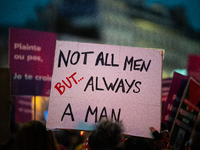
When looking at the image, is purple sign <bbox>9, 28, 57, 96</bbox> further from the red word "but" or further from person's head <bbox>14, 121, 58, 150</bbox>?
person's head <bbox>14, 121, 58, 150</bbox>

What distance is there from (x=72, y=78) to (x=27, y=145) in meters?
0.53

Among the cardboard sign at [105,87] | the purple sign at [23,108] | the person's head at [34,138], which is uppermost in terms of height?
the cardboard sign at [105,87]

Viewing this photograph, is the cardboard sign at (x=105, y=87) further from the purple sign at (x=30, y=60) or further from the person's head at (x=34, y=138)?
the purple sign at (x=30, y=60)

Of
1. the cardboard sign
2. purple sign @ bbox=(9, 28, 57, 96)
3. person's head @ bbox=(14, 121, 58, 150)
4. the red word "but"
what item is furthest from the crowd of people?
purple sign @ bbox=(9, 28, 57, 96)

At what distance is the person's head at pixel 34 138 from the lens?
4.51 feet

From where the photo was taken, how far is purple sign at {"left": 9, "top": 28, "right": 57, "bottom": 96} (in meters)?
3.05

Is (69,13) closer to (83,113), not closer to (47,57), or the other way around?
(47,57)

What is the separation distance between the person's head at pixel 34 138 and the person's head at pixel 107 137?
29cm

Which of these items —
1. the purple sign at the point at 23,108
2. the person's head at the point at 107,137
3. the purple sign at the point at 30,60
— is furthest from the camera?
the purple sign at the point at 23,108

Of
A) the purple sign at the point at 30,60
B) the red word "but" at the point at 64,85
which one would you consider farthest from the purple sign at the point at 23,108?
the red word "but" at the point at 64,85

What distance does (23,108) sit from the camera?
4.36 metres

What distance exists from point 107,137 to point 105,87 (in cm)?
44

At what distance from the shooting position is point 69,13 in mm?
5270

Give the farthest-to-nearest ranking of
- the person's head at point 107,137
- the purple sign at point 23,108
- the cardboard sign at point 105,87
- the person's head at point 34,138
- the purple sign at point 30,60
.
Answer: the purple sign at point 23,108 → the purple sign at point 30,60 → the cardboard sign at point 105,87 → the person's head at point 34,138 → the person's head at point 107,137
